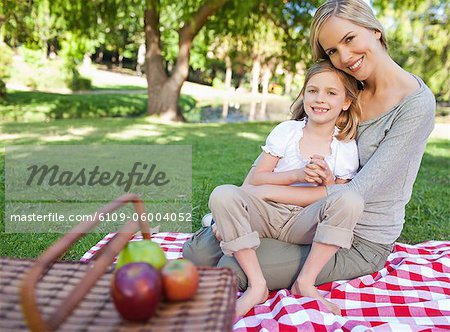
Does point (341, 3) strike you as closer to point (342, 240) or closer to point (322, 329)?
point (342, 240)

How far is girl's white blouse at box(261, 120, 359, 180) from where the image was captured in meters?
2.76

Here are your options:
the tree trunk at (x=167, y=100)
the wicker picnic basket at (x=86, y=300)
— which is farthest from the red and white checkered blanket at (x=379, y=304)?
the tree trunk at (x=167, y=100)

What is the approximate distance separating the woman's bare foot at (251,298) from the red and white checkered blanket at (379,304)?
33 mm

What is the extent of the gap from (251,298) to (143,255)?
94cm

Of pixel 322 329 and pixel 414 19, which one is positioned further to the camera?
pixel 414 19

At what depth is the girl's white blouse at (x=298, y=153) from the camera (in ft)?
9.05

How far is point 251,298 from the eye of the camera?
2389 mm

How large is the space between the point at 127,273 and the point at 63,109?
549 inches

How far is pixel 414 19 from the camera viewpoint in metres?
17.4

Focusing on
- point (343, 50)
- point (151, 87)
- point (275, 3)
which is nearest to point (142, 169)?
point (343, 50)

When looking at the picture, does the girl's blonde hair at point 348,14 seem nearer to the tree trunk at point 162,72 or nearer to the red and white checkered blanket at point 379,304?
the red and white checkered blanket at point 379,304

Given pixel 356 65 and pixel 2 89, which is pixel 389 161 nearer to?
pixel 356 65

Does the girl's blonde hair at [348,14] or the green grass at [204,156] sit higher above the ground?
the girl's blonde hair at [348,14]

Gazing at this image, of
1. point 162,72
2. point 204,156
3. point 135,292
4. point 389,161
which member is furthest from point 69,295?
point 162,72
